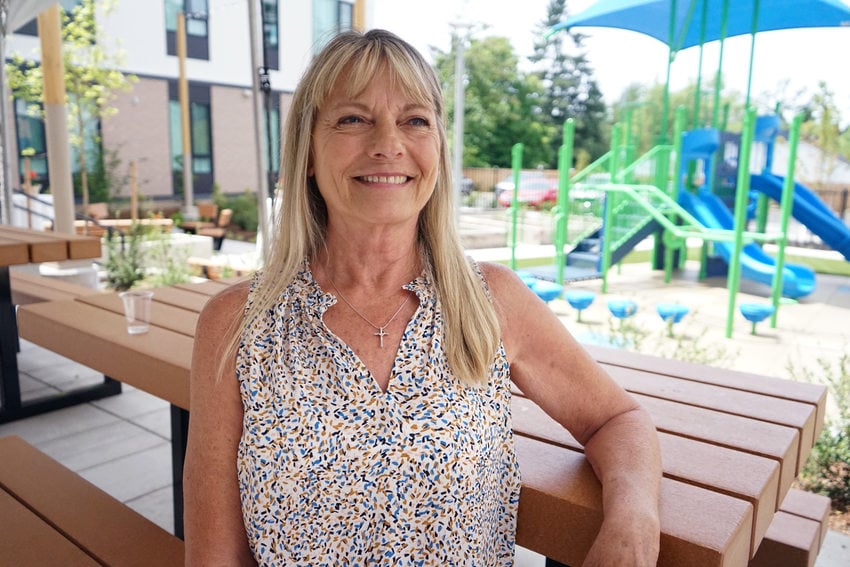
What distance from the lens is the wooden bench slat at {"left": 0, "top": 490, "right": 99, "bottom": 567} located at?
153cm

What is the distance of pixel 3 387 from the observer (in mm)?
3553

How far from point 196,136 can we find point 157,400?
48.1ft

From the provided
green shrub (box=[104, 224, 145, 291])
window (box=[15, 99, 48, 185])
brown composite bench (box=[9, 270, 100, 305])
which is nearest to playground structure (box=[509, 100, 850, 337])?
green shrub (box=[104, 224, 145, 291])

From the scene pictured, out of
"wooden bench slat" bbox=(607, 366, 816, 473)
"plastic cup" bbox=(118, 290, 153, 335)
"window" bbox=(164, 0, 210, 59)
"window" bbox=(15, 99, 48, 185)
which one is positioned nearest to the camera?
"wooden bench slat" bbox=(607, 366, 816, 473)

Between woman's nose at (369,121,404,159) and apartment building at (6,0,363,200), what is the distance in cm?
1323

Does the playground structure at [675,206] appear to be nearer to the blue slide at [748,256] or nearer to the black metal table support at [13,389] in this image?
the blue slide at [748,256]

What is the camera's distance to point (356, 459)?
3.79ft

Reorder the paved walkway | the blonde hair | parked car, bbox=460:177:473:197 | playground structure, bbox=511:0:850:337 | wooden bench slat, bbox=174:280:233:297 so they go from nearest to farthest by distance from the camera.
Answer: the blonde hair < the paved walkway < wooden bench slat, bbox=174:280:233:297 < playground structure, bbox=511:0:850:337 < parked car, bbox=460:177:473:197

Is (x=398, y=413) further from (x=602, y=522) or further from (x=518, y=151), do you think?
(x=518, y=151)

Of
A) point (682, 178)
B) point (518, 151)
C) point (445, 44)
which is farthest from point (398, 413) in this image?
point (445, 44)

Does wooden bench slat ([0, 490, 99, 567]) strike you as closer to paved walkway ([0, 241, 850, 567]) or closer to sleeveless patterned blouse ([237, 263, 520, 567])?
sleeveless patterned blouse ([237, 263, 520, 567])

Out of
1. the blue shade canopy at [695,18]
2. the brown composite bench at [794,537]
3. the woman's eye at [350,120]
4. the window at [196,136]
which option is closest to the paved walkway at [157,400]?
the brown composite bench at [794,537]

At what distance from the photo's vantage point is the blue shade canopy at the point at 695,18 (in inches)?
292

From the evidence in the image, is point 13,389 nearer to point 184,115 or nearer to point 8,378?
point 8,378
